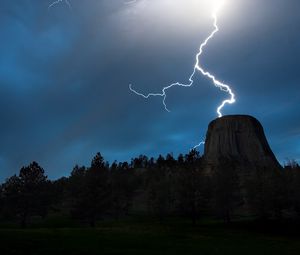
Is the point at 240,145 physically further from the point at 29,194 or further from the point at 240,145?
the point at 29,194

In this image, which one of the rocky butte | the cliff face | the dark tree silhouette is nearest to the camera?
the dark tree silhouette

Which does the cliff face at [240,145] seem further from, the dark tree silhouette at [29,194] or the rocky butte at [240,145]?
the dark tree silhouette at [29,194]

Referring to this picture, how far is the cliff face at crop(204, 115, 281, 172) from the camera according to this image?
181238mm

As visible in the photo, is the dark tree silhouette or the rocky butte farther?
the rocky butte

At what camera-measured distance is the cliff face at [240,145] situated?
181 meters

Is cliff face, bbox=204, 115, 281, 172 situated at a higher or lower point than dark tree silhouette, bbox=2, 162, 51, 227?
higher

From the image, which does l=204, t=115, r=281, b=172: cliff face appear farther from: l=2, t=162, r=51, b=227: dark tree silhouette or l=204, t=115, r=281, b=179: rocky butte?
l=2, t=162, r=51, b=227: dark tree silhouette

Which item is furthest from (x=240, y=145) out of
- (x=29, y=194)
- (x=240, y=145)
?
(x=29, y=194)

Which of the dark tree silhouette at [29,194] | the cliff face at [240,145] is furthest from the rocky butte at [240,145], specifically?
the dark tree silhouette at [29,194]

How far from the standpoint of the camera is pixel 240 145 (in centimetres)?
19112

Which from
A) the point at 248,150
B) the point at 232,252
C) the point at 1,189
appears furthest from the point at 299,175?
the point at 248,150

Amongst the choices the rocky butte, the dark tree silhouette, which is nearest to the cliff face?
the rocky butte

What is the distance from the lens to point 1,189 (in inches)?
3526

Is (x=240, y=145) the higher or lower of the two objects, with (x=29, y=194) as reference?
higher
